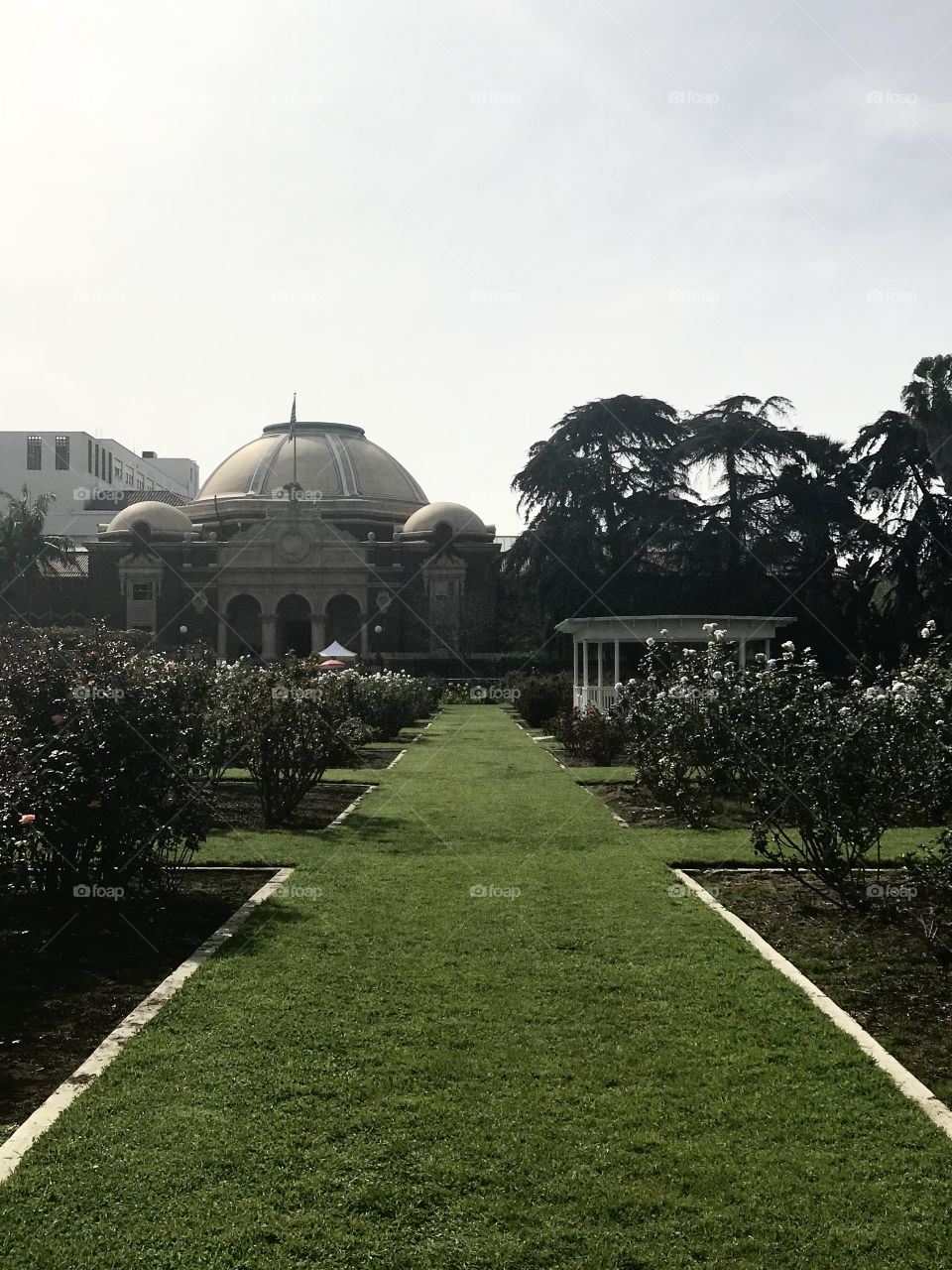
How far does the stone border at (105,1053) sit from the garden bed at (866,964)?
134 inches

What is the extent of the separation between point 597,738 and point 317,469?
50.0 metres

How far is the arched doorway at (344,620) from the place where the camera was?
58375 millimetres

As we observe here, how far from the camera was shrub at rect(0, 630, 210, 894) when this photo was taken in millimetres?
7090

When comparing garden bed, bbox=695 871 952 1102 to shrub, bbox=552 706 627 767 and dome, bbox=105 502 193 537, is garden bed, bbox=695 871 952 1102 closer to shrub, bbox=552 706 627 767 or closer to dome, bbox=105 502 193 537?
shrub, bbox=552 706 627 767

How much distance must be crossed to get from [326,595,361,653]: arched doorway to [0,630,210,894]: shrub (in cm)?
5000

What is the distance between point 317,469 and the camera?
66375 mm

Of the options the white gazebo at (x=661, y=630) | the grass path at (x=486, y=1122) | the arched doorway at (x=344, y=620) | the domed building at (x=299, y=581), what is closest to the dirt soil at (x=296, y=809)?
the grass path at (x=486, y=1122)

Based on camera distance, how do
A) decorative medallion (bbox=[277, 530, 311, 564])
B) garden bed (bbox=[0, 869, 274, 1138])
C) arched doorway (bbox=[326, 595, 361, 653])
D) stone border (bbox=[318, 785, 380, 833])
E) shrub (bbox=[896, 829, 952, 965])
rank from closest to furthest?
garden bed (bbox=[0, 869, 274, 1138]), shrub (bbox=[896, 829, 952, 965]), stone border (bbox=[318, 785, 380, 833]), decorative medallion (bbox=[277, 530, 311, 564]), arched doorway (bbox=[326, 595, 361, 653])

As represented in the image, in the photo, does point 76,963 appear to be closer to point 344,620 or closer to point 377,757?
point 377,757

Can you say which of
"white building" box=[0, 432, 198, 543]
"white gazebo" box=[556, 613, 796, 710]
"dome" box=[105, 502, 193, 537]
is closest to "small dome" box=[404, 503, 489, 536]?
"dome" box=[105, 502, 193, 537]

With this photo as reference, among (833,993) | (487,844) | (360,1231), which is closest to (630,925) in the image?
(833,993)

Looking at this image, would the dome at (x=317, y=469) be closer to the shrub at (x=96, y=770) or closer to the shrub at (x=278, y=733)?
the shrub at (x=278, y=733)

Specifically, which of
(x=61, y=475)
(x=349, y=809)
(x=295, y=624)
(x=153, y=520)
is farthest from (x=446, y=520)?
(x=349, y=809)

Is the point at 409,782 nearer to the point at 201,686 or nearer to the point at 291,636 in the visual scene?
the point at 201,686
